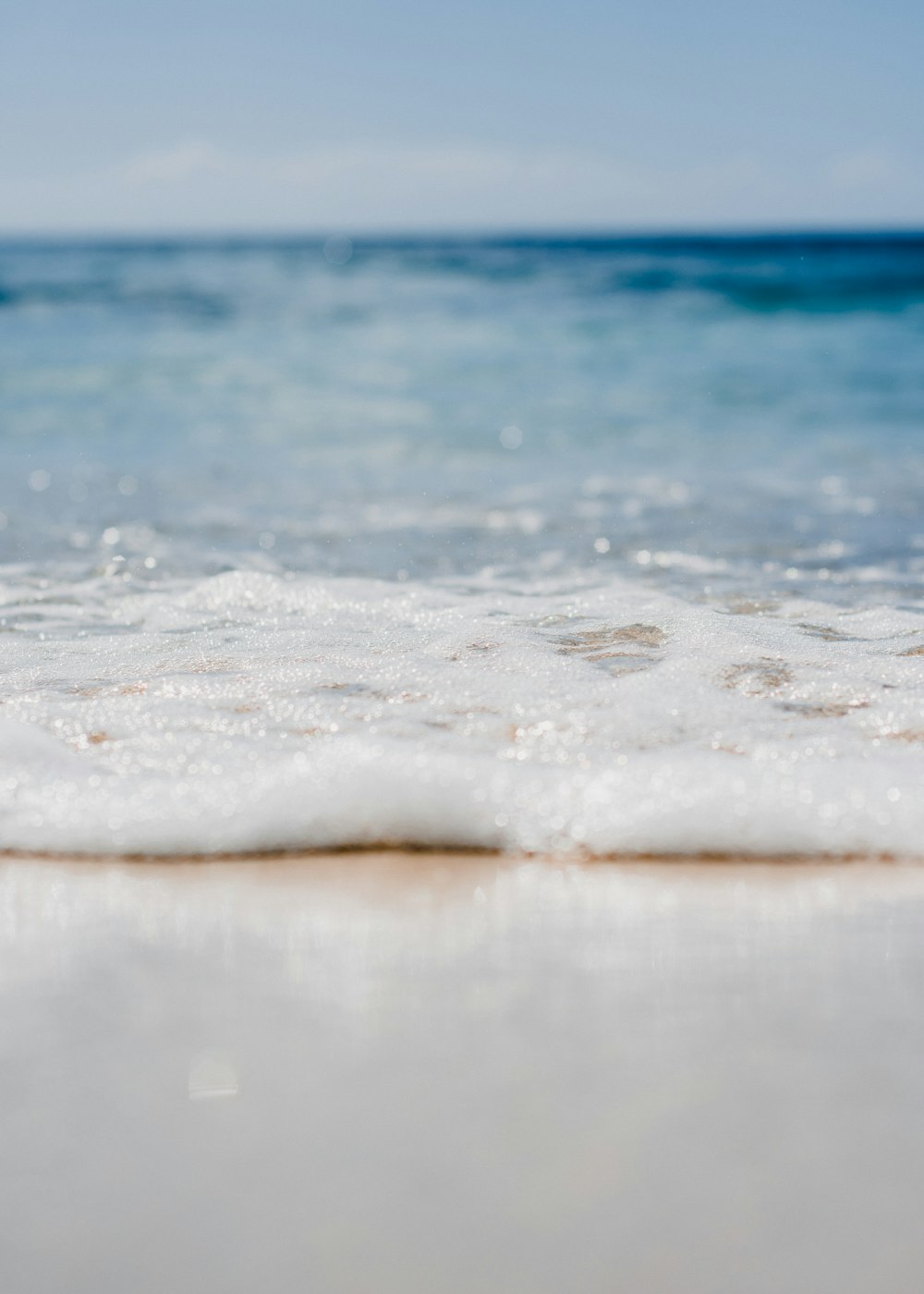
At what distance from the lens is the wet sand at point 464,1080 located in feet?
3.12

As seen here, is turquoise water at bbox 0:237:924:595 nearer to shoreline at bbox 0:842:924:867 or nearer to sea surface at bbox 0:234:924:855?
sea surface at bbox 0:234:924:855

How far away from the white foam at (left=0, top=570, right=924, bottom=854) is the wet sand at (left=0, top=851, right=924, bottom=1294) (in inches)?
3.8

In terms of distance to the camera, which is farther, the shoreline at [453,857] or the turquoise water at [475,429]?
the turquoise water at [475,429]

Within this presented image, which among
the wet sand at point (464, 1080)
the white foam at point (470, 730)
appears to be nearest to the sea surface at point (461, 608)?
the white foam at point (470, 730)

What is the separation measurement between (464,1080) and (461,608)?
2001 mm

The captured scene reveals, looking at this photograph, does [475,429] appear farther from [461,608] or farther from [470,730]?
[470,730]

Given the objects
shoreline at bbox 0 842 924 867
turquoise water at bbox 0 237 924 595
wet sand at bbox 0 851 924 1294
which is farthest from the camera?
turquoise water at bbox 0 237 924 595

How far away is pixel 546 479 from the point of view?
5.81 metres

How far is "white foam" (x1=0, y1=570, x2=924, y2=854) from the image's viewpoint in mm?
1741

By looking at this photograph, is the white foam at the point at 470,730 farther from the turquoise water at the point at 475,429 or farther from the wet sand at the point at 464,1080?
the turquoise water at the point at 475,429

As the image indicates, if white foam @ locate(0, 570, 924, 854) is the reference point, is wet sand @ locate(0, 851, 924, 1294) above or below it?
below

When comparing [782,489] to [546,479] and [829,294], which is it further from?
[829,294]

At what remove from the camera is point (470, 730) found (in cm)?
205

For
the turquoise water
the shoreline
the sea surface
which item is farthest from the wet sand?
the turquoise water
